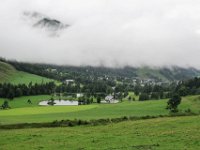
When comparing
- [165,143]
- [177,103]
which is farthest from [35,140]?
[177,103]

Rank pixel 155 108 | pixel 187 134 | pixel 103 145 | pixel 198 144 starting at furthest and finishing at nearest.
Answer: pixel 155 108, pixel 187 134, pixel 103 145, pixel 198 144

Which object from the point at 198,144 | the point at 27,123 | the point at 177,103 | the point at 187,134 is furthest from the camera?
the point at 177,103

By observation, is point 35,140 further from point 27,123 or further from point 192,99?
point 192,99

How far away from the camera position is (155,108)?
13075 centimetres

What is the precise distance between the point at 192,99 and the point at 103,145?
3899 inches

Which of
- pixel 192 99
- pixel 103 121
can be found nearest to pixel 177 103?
pixel 192 99

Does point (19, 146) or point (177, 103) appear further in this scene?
point (177, 103)

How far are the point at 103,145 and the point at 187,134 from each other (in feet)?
44.0

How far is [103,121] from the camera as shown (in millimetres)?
94000

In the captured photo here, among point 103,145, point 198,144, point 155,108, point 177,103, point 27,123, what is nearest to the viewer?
point 198,144

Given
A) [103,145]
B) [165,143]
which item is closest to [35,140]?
[103,145]

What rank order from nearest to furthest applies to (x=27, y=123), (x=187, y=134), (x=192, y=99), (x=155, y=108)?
1. (x=187, y=134)
2. (x=27, y=123)
3. (x=155, y=108)
4. (x=192, y=99)

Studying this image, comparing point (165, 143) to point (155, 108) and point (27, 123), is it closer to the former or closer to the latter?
point (27, 123)

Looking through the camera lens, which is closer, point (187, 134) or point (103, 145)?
point (103, 145)
